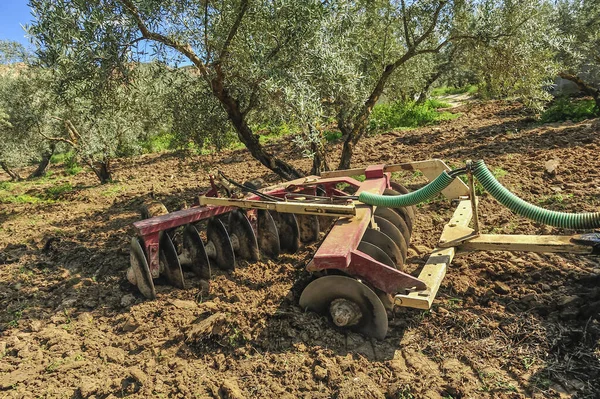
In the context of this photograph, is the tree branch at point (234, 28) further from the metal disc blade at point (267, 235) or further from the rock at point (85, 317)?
the rock at point (85, 317)

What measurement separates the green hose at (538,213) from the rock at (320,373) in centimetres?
198

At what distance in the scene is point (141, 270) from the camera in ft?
14.4

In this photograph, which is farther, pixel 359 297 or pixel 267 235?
pixel 267 235

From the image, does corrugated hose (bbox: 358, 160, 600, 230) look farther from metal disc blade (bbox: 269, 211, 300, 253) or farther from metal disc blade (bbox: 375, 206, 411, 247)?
metal disc blade (bbox: 269, 211, 300, 253)

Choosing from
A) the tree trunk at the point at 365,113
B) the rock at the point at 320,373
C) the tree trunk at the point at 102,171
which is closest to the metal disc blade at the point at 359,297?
the rock at the point at 320,373

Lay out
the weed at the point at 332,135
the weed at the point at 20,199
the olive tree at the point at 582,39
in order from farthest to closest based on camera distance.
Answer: the weed at the point at 332,135
the olive tree at the point at 582,39
the weed at the point at 20,199

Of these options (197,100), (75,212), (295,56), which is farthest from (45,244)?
(295,56)

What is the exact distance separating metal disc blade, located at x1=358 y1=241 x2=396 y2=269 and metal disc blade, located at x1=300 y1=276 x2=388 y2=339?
0.57 meters

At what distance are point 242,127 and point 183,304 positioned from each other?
11.5 ft

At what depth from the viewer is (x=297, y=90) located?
4.94m

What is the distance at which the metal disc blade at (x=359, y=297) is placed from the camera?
3.37 meters

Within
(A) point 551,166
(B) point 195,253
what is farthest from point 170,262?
(A) point 551,166

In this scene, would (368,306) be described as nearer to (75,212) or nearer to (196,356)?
(196,356)

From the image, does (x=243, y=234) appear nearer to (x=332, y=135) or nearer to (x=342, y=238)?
(x=342, y=238)
